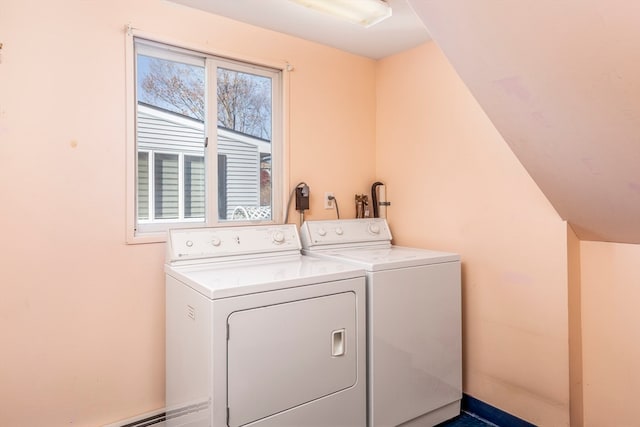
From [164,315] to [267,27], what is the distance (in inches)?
70.1

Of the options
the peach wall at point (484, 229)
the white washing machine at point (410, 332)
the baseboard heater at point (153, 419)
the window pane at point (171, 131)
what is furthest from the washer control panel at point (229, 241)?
the peach wall at point (484, 229)

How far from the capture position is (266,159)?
8.19ft

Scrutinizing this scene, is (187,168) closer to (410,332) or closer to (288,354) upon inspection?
(288,354)

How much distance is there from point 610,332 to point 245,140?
7.30 ft

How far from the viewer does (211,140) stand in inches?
88.3

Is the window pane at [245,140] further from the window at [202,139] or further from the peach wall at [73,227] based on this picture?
the peach wall at [73,227]

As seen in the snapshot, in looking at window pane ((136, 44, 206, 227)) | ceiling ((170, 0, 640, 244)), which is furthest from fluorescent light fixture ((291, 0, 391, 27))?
ceiling ((170, 0, 640, 244))

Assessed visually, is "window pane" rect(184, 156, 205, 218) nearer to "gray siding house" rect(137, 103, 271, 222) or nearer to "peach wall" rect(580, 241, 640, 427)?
→ "gray siding house" rect(137, 103, 271, 222)

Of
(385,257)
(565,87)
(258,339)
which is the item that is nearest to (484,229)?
(385,257)

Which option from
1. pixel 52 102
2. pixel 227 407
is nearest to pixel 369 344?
pixel 227 407

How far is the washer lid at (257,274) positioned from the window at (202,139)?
0.39 m

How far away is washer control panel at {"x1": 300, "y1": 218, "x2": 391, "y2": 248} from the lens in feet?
7.79

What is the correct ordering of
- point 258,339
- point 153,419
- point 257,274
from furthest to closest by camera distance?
point 153,419 < point 257,274 < point 258,339

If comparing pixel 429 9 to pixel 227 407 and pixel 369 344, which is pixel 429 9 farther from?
pixel 227 407
